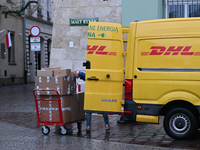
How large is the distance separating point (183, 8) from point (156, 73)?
221 inches

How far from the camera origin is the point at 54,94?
727 centimetres

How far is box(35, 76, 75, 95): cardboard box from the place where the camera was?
23.9 feet

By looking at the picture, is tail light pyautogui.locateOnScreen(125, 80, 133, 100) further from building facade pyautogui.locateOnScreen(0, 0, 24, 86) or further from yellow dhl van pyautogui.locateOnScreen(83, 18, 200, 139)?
building facade pyautogui.locateOnScreen(0, 0, 24, 86)

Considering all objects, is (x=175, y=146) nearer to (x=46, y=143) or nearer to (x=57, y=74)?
(x=46, y=143)

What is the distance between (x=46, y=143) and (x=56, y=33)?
6.06 m

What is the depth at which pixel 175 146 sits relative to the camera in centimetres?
619

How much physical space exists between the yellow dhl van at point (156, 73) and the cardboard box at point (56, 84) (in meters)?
0.58

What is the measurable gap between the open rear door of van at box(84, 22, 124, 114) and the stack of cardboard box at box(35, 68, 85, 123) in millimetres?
515

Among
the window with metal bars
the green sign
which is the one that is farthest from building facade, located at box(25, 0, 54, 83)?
the window with metal bars

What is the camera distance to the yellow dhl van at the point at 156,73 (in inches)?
259

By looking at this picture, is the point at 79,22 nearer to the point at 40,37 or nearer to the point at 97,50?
the point at 97,50

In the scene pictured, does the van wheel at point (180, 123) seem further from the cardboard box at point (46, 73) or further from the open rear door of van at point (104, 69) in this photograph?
the cardboard box at point (46, 73)

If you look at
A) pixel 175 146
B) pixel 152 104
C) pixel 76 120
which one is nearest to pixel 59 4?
pixel 76 120

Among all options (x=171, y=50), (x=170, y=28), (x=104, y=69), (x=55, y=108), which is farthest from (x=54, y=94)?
(x=170, y=28)
